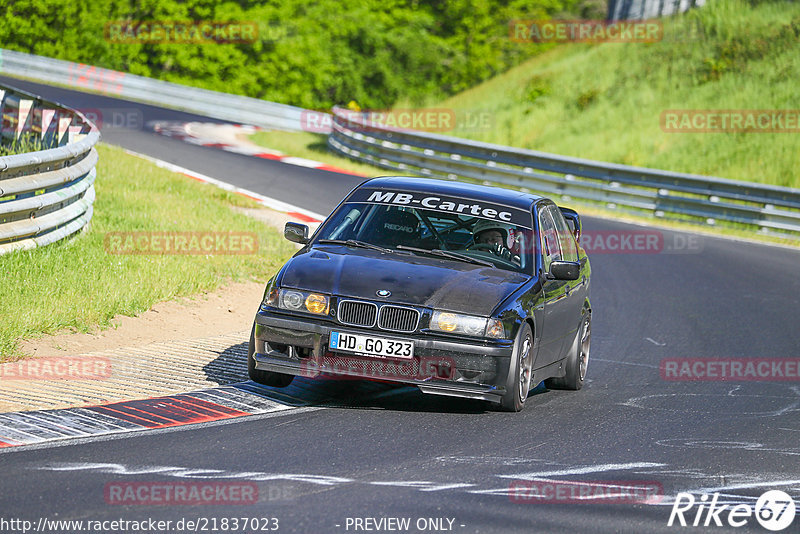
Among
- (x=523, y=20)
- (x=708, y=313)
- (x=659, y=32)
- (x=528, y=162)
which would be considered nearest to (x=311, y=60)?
(x=523, y=20)

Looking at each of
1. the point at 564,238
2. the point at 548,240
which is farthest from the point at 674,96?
the point at 548,240

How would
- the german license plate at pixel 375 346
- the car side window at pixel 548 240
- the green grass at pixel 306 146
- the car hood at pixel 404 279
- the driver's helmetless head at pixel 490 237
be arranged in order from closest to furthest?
the german license plate at pixel 375 346, the car hood at pixel 404 279, the driver's helmetless head at pixel 490 237, the car side window at pixel 548 240, the green grass at pixel 306 146

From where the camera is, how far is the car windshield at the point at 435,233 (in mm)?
8641

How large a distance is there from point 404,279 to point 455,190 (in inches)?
61.1

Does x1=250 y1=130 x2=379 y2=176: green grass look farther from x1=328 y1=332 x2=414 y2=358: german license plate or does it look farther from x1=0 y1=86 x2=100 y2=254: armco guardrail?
x1=328 y1=332 x2=414 y2=358: german license plate

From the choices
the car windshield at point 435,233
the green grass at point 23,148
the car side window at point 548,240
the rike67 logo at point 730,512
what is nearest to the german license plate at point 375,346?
the car windshield at point 435,233

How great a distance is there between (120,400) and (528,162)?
63.9ft

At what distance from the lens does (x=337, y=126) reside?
104 feet

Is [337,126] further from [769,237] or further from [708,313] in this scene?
[708,313]

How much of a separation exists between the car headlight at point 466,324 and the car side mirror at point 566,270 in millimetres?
1115

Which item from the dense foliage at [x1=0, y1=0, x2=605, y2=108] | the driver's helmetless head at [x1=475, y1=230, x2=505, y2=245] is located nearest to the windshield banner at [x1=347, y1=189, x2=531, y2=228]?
the driver's helmetless head at [x1=475, y1=230, x2=505, y2=245]

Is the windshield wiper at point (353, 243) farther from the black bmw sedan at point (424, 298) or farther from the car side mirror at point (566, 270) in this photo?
the car side mirror at point (566, 270)

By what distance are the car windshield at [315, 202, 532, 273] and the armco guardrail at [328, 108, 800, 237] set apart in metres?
15.7

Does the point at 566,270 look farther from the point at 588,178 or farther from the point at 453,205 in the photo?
the point at 588,178
